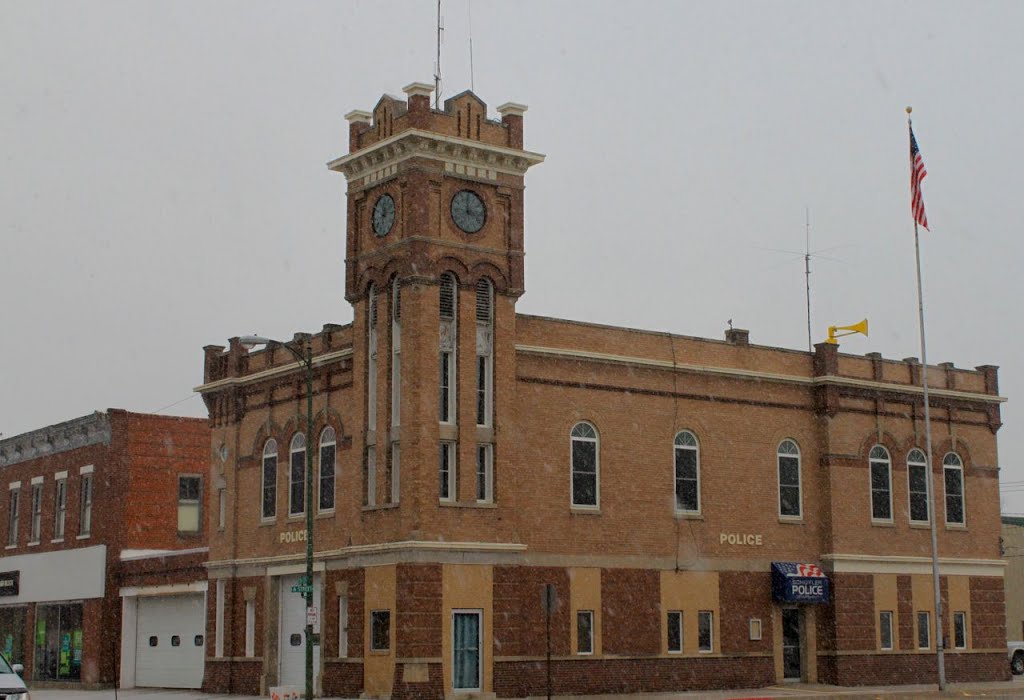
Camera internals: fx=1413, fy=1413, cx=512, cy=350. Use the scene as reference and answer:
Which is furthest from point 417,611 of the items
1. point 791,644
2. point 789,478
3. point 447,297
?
point 789,478

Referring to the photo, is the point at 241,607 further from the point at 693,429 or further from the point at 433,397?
the point at 693,429

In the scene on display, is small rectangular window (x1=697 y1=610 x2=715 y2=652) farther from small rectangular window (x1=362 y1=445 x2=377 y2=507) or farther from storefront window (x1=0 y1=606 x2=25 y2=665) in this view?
storefront window (x1=0 y1=606 x2=25 y2=665)

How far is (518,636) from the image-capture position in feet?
121

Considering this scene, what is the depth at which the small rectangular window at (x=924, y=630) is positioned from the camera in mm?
45719

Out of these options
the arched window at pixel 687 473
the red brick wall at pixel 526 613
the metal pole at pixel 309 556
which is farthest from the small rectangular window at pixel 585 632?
the metal pole at pixel 309 556

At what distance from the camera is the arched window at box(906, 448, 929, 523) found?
4631cm

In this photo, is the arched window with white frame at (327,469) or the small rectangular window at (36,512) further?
the small rectangular window at (36,512)

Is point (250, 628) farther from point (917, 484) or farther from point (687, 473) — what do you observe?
point (917, 484)

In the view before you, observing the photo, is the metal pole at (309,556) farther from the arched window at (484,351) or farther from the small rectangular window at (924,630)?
the small rectangular window at (924,630)

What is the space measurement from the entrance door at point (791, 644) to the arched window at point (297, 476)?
1505 centimetres

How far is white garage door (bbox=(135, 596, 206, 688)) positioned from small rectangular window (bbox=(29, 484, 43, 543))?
8840 mm

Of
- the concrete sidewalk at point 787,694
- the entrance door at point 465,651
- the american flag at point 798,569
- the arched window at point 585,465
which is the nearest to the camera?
the entrance door at point 465,651

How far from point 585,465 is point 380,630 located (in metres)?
7.45

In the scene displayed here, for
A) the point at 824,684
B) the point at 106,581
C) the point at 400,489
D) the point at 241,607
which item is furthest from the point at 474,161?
the point at 106,581
